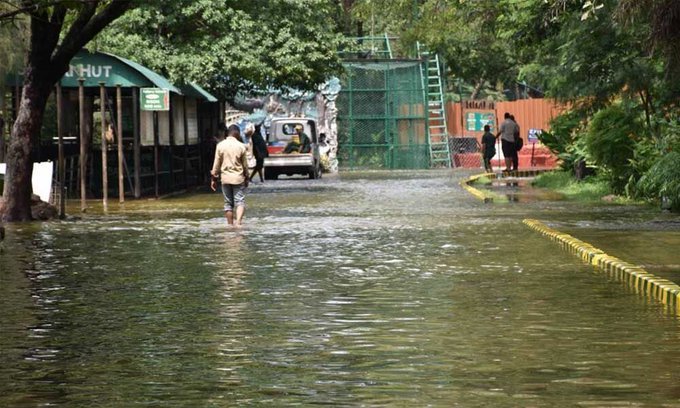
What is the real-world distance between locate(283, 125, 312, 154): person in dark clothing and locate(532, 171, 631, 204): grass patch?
31.6ft

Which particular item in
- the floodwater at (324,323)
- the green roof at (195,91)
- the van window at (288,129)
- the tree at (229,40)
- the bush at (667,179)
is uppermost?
the tree at (229,40)

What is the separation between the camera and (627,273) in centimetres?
1497

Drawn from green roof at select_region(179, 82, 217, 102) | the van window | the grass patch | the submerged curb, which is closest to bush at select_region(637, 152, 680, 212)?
the grass patch

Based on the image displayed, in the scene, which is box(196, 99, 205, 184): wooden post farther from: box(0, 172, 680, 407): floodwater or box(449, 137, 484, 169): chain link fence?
box(0, 172, 680, 407): floodwater

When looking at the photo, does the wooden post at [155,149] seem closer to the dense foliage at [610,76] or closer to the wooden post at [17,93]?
the wooden post at [17,93]

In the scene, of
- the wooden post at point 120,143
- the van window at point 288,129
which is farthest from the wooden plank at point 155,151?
the van window at point 288,129

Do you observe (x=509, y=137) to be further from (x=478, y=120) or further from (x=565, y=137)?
(x=478, y=120)

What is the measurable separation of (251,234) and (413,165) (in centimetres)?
3655

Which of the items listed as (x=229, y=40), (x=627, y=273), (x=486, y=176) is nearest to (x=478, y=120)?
(x=486, y=176)

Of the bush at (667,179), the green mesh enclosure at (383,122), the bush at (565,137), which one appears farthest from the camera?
the green mesh enclosure at (383,122)

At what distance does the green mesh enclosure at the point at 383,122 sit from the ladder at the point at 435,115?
0.79ft

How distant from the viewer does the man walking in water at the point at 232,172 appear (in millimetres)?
24506

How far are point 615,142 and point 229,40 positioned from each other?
43.1 ft

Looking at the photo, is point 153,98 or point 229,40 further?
point 229,40
